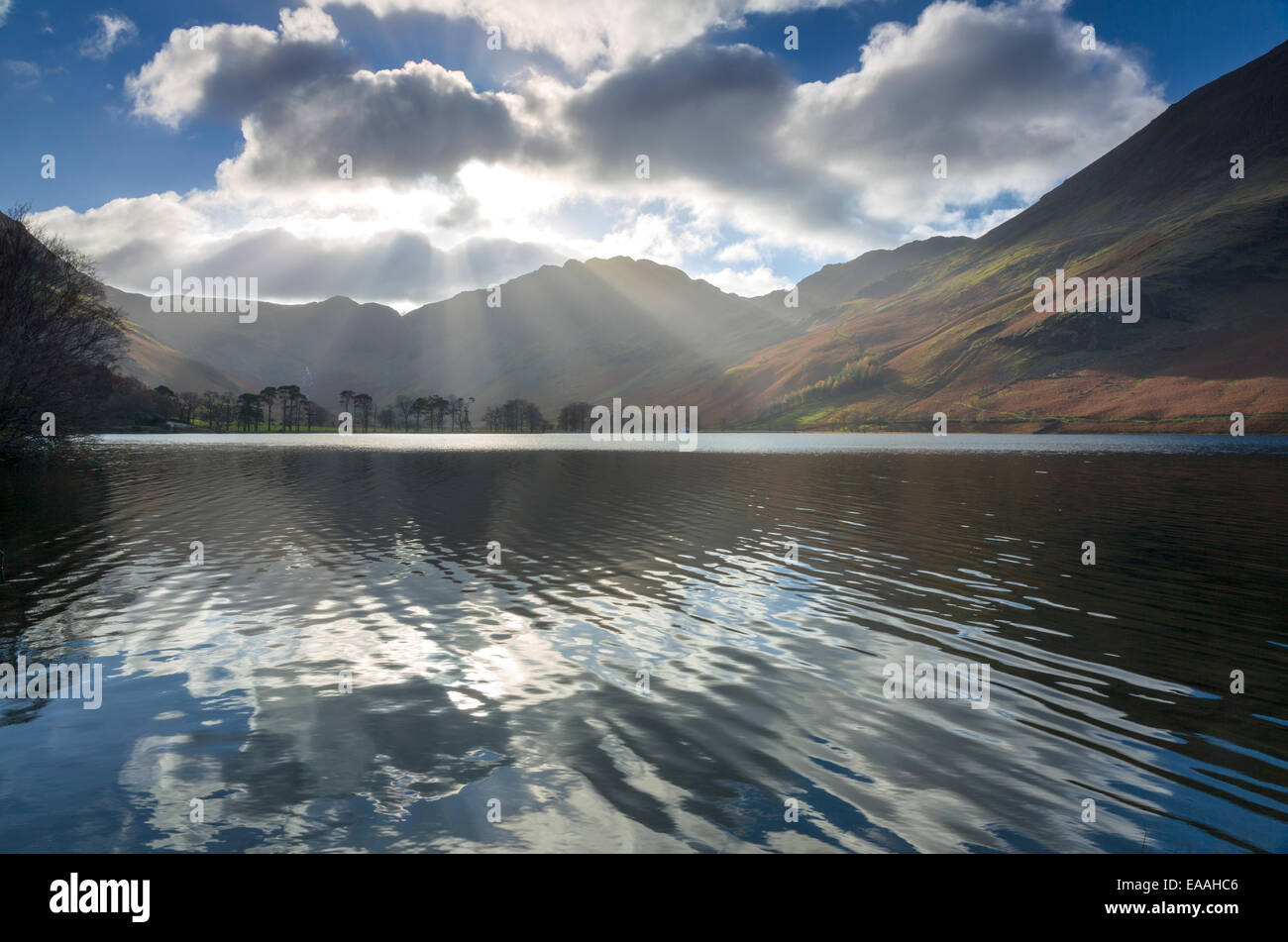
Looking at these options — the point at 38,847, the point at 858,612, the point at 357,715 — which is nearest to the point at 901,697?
the point at 858,612

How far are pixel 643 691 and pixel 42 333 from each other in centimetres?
9444

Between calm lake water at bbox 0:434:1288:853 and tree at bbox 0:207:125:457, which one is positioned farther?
tree at bbox 0:207:125:457

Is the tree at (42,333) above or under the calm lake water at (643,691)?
above

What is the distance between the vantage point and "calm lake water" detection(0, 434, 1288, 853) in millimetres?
9883

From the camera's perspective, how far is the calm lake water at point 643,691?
988 centimetres

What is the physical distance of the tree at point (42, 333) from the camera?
69812 mm

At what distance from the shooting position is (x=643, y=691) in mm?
15305

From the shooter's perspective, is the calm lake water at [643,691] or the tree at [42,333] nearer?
the calm lake water at [643,691]

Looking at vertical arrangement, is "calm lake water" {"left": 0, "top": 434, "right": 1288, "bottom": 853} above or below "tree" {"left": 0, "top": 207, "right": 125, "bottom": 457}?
below

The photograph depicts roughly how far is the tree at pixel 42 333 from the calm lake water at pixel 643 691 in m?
48.6

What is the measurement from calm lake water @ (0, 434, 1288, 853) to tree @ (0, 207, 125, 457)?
48622mm

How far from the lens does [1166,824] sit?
9781 millimetres

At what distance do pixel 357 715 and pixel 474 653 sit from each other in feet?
13.9
